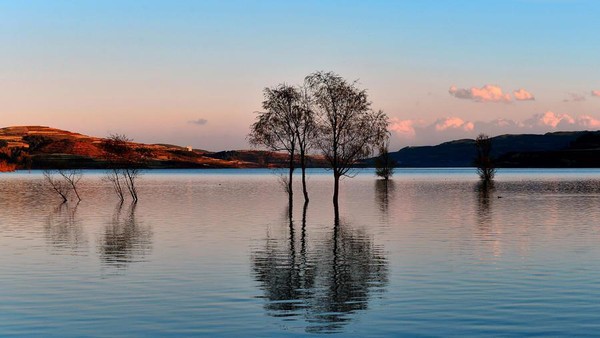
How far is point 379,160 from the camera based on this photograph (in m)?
190

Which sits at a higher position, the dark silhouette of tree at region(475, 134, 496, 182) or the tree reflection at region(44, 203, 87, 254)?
the dark silhouette of tree at region(475, 134, 496, 182)

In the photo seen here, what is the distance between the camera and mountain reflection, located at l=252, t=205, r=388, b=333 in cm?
2311

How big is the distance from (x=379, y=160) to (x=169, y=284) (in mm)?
163932

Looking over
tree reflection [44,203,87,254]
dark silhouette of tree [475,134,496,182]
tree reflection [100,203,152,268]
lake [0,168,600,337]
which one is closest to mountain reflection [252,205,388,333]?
lake [0,168,600,337]

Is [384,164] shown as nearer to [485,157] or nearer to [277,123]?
[485,157]

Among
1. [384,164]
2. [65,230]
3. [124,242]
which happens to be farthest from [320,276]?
[384,164]

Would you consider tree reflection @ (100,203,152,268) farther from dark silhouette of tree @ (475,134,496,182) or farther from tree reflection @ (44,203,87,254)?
dark silhouette of tree @ (475,134,496,182)

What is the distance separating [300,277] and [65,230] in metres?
28.3

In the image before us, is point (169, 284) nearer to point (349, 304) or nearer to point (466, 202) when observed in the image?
point (349, 304)

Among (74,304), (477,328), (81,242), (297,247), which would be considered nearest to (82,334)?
(74,304)

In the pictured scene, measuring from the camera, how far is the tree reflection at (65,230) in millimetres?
43219

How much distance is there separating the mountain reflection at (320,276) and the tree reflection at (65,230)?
11872 mm

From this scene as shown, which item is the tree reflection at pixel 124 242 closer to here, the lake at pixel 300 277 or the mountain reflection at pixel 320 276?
the lake at pixel 300 277

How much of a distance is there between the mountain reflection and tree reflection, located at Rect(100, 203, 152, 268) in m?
6.58
